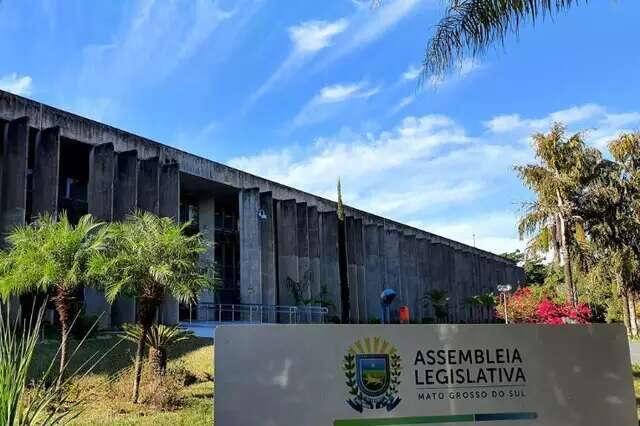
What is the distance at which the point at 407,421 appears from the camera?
16.2 feet

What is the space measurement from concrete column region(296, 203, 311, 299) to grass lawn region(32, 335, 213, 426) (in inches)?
617

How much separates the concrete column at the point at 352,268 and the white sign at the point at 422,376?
32368 millimetres

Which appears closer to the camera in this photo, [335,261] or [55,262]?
[55,262]

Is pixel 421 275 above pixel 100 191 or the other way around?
the other way around

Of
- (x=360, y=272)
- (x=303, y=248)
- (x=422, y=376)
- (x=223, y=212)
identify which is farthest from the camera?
(x=360, y=272)

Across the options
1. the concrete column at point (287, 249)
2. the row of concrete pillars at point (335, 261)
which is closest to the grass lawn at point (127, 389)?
the row of concrete pillars at point (335, 261)

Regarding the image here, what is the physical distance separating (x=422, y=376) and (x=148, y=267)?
8.49 m

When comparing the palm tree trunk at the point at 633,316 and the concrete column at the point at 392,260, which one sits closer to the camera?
the palm tree trunk at the point at 633,316

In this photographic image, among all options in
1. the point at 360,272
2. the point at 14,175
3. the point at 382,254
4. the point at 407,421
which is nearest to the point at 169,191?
the point at 14,175

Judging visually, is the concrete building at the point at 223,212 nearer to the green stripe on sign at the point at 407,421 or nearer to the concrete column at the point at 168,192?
the concrete column at the point at 168,192

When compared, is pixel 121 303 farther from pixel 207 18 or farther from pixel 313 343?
pixel 313 343

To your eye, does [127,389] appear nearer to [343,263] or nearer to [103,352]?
[103,352]

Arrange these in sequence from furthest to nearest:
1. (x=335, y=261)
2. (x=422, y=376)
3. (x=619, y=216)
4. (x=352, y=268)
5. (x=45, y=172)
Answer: (x=352, y=268) → (x=335, y=261) → (x=619, y=216) → (x=45, y=172) → (x=422, y=376)

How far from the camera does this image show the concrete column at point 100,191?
75.0ft
